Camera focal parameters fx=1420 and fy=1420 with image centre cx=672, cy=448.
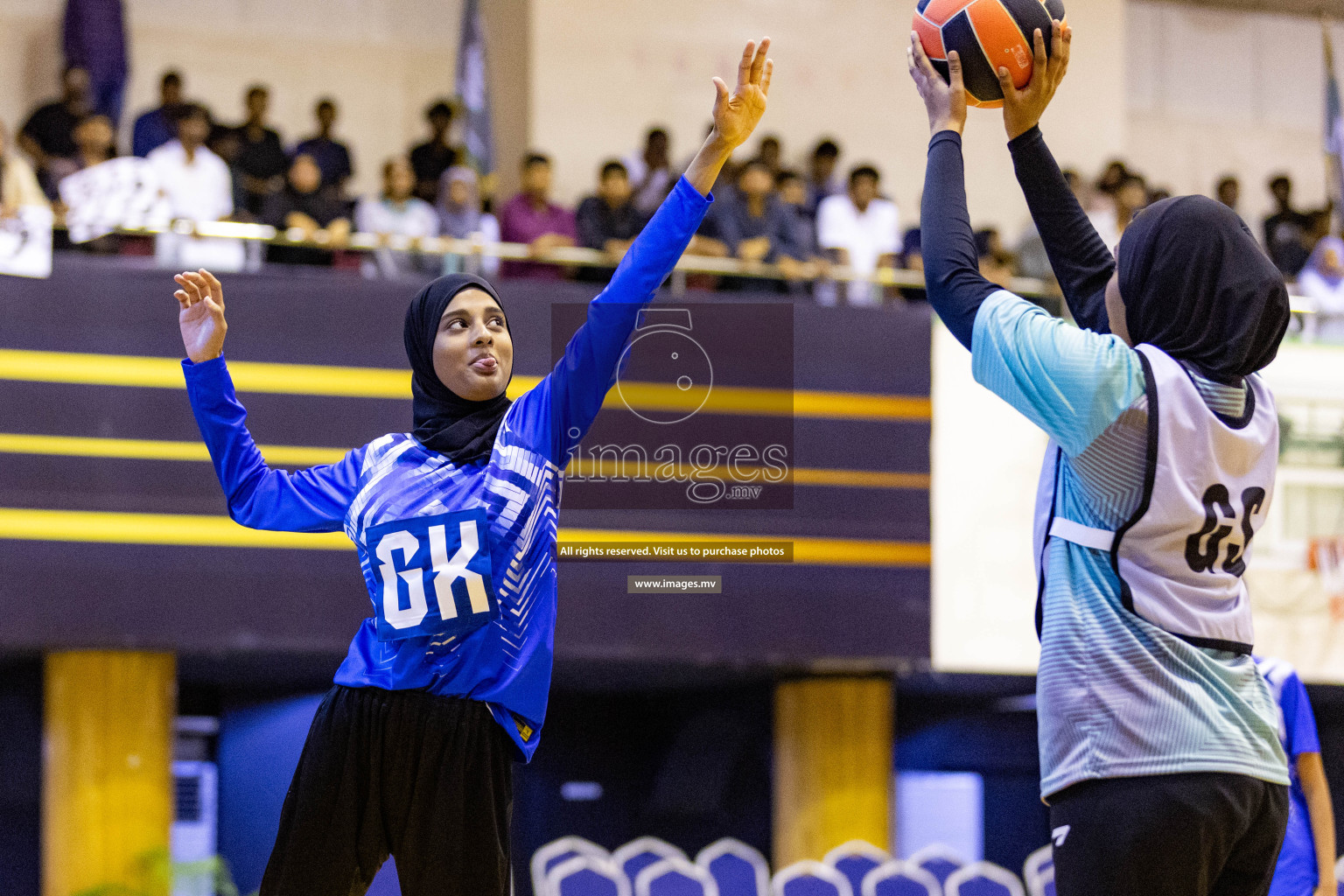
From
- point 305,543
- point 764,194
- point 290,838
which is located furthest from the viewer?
point 764,194

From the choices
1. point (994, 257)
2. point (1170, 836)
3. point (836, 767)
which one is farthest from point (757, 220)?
point (1170, 836)

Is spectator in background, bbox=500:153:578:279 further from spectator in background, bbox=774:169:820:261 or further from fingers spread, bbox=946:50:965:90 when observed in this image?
fingers spread, bbox=946:50:965:90

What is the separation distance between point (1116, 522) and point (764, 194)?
644cm

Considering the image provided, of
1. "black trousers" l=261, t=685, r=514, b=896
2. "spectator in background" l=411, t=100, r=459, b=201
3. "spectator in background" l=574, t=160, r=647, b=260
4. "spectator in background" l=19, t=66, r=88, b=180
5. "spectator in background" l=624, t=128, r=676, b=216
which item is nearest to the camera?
"black trousers" l=261, t=685, r=514, b=896

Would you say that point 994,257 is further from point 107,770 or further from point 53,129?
point 107,770

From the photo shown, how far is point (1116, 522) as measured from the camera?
2000 millimetres

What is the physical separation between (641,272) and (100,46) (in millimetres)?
8119

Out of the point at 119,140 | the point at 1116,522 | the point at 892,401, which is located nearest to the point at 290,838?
the point at 1116,522

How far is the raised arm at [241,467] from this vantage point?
2795mm

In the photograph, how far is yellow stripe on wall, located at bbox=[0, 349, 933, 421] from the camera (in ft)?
22.5

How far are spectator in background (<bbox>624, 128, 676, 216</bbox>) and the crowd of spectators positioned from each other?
0.02 m

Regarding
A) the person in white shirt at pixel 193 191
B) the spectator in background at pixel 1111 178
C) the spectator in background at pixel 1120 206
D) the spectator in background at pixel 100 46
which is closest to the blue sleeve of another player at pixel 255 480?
the person in white shirt at pixel 193 191

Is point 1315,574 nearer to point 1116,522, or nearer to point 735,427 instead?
point 735,427

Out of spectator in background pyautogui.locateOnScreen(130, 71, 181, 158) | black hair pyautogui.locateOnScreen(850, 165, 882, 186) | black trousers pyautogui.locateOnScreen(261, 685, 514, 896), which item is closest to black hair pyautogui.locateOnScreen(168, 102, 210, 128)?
spectator in background pyautogui.locateOnScreen(130, 71, 181, 158)
